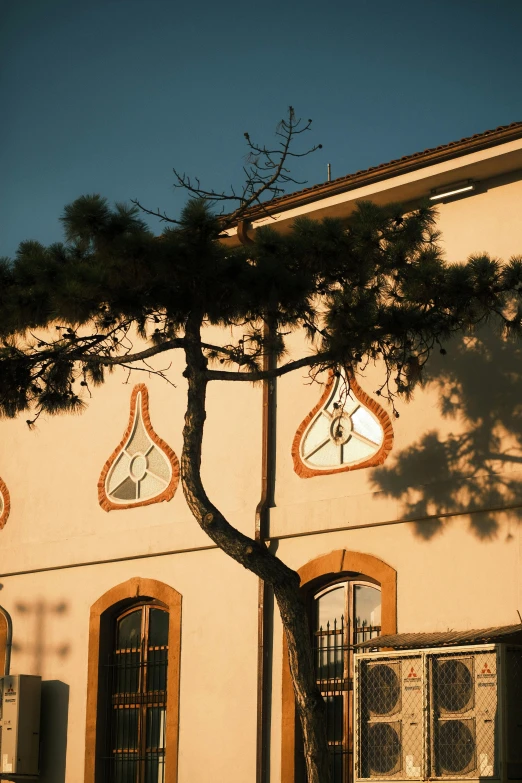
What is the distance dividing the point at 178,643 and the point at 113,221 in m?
5.68

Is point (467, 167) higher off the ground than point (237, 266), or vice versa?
point (467, 167)

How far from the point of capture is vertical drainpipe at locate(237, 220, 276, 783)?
12.8m

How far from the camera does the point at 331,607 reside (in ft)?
42.4

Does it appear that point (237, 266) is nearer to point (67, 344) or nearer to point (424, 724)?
point (67, 344)

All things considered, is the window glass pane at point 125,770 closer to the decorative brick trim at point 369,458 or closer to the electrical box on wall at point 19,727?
the electrical box on wall at point 19,727

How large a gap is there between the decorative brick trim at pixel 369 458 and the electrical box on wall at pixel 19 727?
14.7 ft

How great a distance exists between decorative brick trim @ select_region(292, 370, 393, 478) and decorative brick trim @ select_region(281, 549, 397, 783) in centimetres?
89

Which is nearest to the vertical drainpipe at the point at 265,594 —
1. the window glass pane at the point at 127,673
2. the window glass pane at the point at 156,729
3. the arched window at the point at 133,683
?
the arched window at the point at 133,683

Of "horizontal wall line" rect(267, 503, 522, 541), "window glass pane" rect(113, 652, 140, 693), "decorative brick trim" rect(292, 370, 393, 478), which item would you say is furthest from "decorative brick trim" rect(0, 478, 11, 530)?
"decorative brick trim" rect(292, 370, 393, 478)

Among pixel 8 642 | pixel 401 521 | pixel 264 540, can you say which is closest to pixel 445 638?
pixel 401 521

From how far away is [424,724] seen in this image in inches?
429

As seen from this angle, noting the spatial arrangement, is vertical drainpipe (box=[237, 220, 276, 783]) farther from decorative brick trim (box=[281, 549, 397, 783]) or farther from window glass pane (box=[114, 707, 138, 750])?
window glass pane (box=[114, 707, 138, 750])

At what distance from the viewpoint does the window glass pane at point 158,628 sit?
14375mm

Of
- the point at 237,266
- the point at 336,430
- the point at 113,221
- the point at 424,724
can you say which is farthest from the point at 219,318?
the point at 424,724
